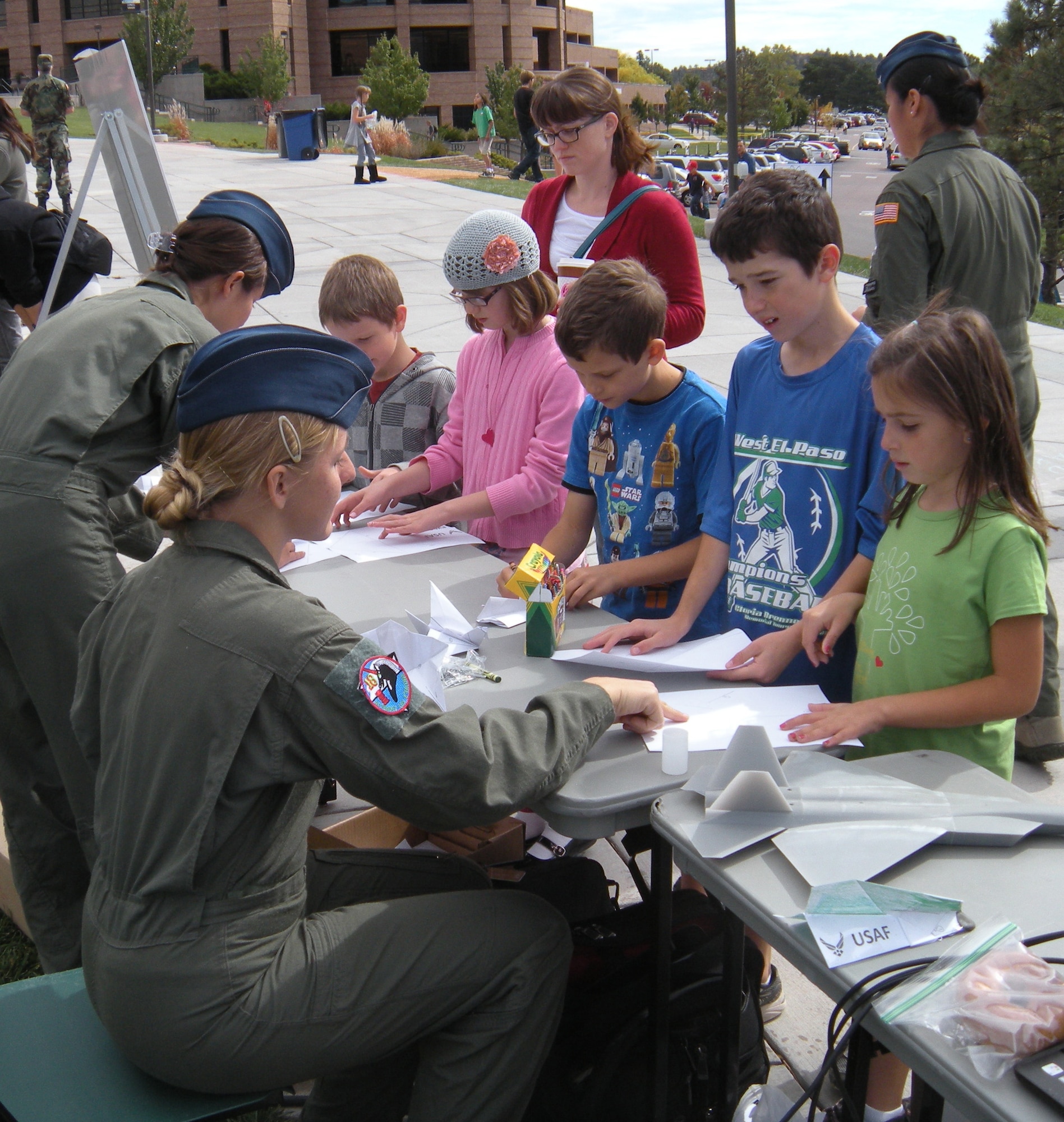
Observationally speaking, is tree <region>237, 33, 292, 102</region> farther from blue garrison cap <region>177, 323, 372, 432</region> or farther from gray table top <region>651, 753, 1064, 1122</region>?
gray table top <region>651, 753, 1064, 1122</region>

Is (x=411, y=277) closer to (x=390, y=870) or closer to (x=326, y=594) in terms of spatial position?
(x=326, y=594)

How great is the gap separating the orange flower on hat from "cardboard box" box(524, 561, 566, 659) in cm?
103

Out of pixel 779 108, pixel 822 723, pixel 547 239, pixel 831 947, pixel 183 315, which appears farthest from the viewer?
pixel 779 108

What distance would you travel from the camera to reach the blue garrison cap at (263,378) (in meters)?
1.59

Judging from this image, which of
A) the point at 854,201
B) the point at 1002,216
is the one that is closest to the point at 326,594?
the point at 1002,216

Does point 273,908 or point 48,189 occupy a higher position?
point 48,189

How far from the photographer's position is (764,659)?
6.79ft

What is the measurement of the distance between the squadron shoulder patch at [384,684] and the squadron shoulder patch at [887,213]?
7.61ft

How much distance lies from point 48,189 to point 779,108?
62107 mm

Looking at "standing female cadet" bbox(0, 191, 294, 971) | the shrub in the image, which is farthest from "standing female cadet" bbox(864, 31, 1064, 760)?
the shrub

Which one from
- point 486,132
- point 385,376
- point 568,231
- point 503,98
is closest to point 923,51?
point 568,231

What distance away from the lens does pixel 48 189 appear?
1438cm

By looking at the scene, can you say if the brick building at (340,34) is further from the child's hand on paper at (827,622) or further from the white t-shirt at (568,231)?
the child's hand on paper at (827,622)

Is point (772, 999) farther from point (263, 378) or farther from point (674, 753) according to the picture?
point (263, 378)
